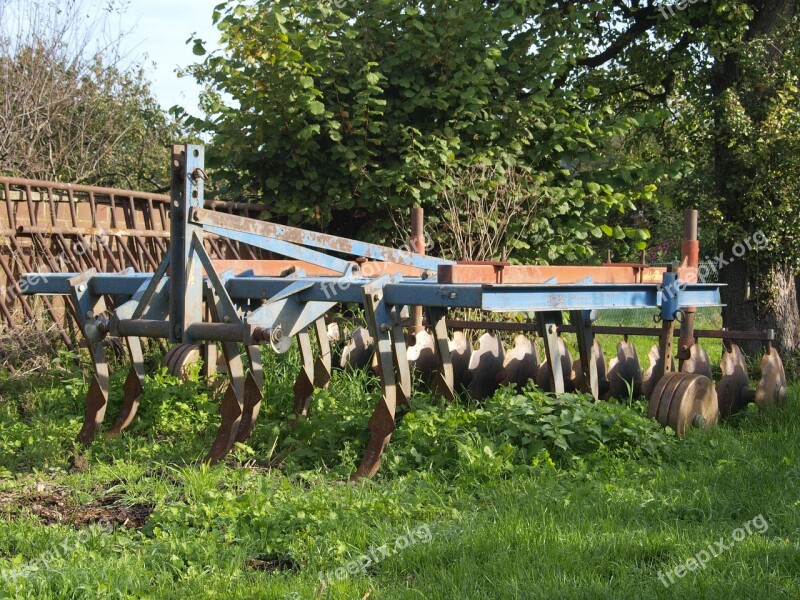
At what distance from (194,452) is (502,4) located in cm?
643

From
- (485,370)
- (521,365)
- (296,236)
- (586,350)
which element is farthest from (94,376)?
(586,350)

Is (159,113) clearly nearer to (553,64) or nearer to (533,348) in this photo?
(553,64)

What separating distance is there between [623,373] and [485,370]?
1.11 m

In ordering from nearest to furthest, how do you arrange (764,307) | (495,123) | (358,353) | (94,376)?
(94,376) < (358,353) < (495,123) < (764,307)

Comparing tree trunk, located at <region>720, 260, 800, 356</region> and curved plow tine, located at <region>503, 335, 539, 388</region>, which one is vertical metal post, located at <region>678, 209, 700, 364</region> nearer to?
curved plow tine, located at <region>503, 335, 539, 388</region>

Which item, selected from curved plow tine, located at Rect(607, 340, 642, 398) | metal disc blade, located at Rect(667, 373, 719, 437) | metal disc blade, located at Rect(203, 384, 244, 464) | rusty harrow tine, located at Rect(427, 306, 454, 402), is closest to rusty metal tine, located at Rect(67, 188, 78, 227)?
metal disc blade, located at Rect(203, 384, 244, 464)

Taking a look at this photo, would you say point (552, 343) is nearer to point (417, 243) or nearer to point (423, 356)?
point (423, 356)

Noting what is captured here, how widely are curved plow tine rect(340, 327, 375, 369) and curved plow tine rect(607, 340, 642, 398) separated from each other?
1998 mm

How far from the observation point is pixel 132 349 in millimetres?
5934

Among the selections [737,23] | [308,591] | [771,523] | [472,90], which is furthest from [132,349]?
[737,23]

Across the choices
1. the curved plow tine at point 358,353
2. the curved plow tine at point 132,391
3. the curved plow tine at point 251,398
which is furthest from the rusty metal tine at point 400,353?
the curved plow tine at point 358,353

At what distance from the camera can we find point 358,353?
25.5 ft

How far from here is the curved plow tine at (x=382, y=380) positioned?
5145 mm

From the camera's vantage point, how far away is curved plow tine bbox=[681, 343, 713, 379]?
7.05 m
